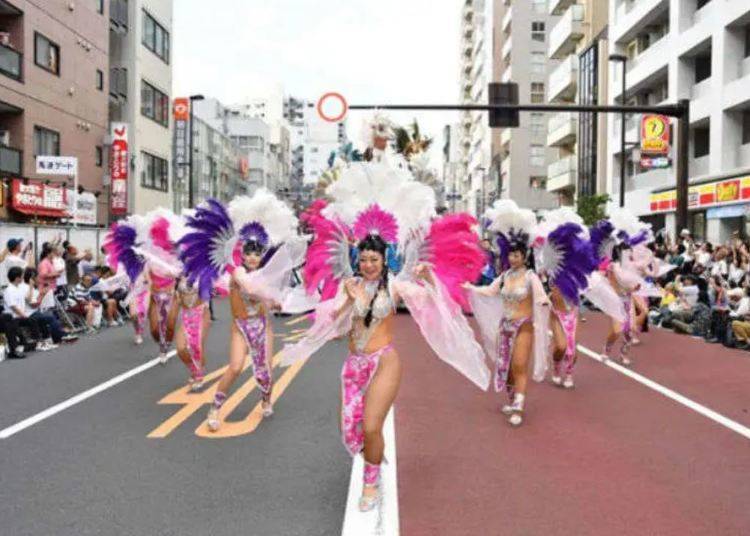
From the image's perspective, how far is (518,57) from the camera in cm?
6462

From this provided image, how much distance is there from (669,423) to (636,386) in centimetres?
211

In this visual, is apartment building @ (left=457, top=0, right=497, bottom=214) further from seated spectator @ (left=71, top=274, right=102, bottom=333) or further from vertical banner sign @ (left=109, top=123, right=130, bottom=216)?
seated spectator @ (left=71, top=274, right=102, bottom=333)

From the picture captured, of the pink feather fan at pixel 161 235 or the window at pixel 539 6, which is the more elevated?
the window at pixel 539 6

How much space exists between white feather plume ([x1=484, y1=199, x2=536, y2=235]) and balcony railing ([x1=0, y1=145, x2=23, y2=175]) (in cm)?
1993

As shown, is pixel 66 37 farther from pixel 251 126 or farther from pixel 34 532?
pixel 251 126

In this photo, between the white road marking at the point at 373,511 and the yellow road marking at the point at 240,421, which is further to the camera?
the yellow road marking at the point at 240,421

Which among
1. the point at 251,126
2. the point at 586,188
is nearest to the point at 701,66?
the point at 586,188

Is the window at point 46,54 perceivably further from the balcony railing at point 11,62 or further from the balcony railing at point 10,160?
the balcony railing at point 10,160

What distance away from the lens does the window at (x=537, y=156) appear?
Result: 210ft

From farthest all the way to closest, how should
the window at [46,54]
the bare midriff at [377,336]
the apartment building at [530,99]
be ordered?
the apartment building at [530,99]
the window at [46,54]
the bare midriff at [377,336]

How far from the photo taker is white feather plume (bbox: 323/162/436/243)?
17.3 feet

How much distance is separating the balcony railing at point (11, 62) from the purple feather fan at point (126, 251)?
50.2ft

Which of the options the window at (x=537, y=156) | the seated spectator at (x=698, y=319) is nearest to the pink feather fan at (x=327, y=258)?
the seated spectator at (x=698, y=319)

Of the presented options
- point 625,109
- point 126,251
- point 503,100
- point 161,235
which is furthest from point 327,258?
point 625,109
